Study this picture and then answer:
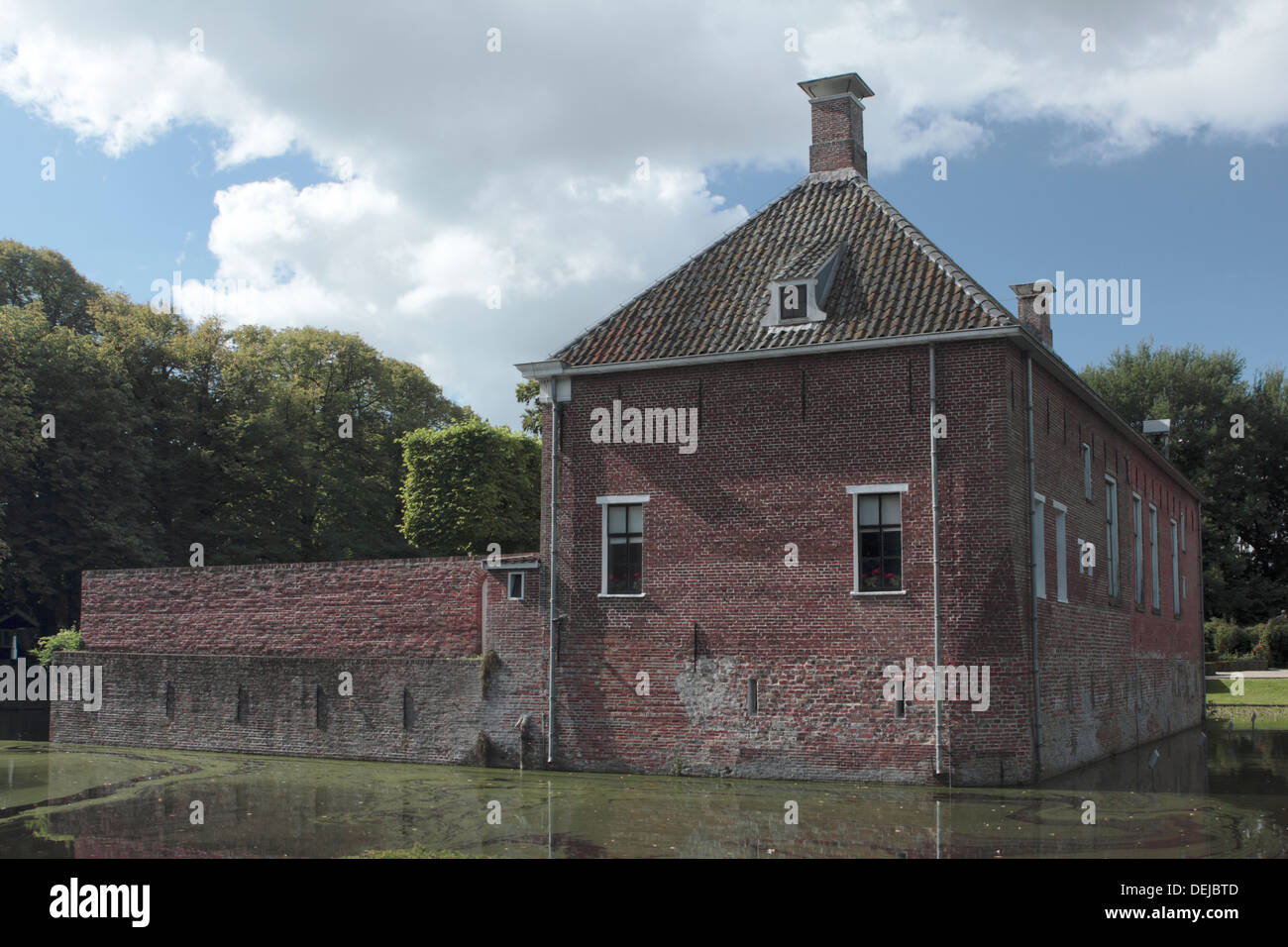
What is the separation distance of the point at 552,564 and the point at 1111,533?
441 inches

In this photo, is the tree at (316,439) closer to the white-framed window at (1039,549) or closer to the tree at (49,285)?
the tree at (49,285)

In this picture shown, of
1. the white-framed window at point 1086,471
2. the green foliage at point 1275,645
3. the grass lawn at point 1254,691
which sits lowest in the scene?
the grass lawn at point 1254,691

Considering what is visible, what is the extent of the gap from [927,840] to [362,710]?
11614 mm

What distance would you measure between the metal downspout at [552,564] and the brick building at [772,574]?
50 millimetres

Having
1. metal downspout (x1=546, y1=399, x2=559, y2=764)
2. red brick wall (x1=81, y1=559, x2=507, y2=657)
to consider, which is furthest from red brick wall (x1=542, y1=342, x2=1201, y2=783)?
red brick wall (x1=81, y1=559, x2=507, y2=657)

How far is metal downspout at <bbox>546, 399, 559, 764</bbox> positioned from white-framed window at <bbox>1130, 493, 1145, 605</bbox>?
12604 mm

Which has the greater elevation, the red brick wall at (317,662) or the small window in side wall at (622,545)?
the small window in side wall at (622,545)

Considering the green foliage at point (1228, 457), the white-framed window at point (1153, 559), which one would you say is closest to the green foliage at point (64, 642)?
the white-framed window at point (1153, 559)

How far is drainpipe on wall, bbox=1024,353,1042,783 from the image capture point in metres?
16.3

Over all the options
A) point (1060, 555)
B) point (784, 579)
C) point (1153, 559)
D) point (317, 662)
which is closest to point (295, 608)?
point (317, 662)

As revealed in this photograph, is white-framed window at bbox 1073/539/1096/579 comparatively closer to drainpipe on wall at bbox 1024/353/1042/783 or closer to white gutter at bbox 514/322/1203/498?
white gutter at bbox 514/322/1203/498

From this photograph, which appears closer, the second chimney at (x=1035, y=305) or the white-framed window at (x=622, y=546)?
the white-framed window at (x=622, y=546)

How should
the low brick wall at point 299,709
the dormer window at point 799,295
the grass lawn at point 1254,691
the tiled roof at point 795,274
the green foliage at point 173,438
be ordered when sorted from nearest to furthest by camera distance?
the tiled roof at point 795,274 → the dormer window at point 799,295 → the low brick wall at point 299,709 → the green foliage at point 173,438 → the grass lawn at point 1254,691

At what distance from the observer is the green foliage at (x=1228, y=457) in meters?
50.4
